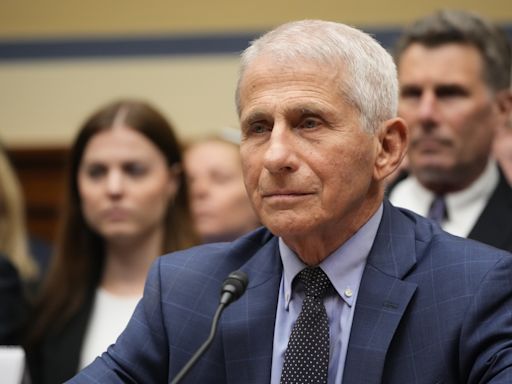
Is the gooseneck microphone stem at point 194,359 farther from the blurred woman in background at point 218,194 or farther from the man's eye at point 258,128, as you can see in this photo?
the blurred woman in background at point 218,194

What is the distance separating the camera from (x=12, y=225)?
14.6ft

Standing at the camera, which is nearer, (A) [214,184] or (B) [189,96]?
(A) [214,184]

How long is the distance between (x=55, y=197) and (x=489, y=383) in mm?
5238

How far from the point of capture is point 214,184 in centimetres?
479

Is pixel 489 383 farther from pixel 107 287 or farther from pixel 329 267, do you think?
pixel 107 287

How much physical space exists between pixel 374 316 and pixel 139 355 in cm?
55

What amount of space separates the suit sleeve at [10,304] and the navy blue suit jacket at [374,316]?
1310mm

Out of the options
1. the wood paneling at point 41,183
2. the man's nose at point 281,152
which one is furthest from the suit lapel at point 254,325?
the wood paneling at point 41,183

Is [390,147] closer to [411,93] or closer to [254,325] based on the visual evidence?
[254,325]

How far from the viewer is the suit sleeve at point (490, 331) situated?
1975mm

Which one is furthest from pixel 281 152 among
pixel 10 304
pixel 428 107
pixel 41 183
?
pixel 41 183

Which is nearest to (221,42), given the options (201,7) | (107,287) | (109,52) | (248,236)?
(201,7)

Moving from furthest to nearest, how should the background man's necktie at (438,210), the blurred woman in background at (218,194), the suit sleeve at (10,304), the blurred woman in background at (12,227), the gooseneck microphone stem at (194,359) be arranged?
the blurred woman in background at (218,194)
the blurred woman in background at (12,227)
the suit sleeve at (10,304)
the background man's necktie at (438,210)
the gooseneck microphone stem at (194,359)

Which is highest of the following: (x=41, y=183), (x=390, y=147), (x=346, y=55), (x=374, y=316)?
(x=346, y=55)
